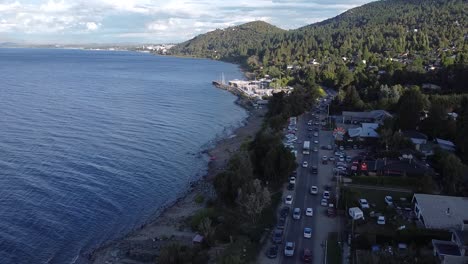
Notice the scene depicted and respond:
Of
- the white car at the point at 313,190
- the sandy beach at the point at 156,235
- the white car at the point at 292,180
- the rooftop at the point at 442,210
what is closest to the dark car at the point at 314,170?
the white car at the point at 292,180

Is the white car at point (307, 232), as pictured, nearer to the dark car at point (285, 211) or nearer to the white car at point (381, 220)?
the dark car at point (285, 211)

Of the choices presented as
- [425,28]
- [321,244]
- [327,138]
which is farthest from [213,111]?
[425,28]

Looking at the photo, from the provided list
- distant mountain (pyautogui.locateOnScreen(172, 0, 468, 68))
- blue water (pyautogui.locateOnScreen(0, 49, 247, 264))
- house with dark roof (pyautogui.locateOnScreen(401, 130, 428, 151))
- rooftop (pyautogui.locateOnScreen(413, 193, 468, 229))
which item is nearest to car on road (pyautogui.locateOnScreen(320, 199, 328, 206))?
rooftop (pyautogui.locateOnScreen(413, 193, 468, 229))

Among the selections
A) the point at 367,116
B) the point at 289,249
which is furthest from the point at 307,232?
the point at 367,116

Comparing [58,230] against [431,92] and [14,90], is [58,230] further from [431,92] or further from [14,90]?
[14,90]

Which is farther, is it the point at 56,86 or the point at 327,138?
the point at 56,86
